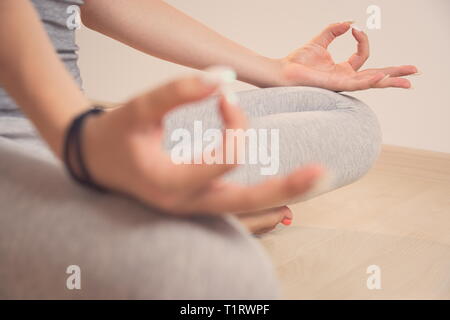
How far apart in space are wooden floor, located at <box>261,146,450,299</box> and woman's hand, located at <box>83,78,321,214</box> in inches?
23.4

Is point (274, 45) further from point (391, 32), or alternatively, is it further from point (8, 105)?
point (8, 105)

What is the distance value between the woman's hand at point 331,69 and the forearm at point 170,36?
0.14 feet

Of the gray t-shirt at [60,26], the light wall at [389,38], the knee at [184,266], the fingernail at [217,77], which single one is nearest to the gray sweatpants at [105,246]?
the knee at [184,266]

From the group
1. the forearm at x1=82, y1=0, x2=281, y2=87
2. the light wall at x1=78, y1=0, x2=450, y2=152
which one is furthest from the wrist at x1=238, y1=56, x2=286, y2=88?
the light wall at x1=78, y1=0, x2=450, y2=152

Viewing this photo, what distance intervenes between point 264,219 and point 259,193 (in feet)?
2.74

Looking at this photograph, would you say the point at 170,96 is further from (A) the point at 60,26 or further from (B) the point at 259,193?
(A) the point at 60,26

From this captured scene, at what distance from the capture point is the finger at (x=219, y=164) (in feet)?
1.44

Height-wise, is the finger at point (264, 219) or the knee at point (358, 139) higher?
the knee at point (358, 139)

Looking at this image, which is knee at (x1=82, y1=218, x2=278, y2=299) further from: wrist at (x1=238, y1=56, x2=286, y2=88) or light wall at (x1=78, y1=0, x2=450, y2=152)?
light wall at (x1=78, y1=0, x2=450, y2=152)

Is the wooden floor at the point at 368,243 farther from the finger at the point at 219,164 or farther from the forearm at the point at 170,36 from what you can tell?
the finger at the point at 219,164

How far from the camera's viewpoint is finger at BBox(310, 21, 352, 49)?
1.30m

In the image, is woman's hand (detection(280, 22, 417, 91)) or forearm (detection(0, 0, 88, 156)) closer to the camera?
forearm (detection(0, 0, 88, 156))

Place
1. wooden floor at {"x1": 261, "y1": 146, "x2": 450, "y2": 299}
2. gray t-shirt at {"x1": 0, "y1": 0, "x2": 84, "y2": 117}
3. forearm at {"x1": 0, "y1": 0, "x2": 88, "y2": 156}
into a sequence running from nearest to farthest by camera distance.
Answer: forearm at {"x1": 0, "y1": 0, "x2": 88, "y2": 156} → gray t-shirt at {"x1": 0, "y1": 0, "x2": 84, "y2": 117} → wooden floor at {"x1": 261, "y1": 146, "x2": 450, "y2": 299}
